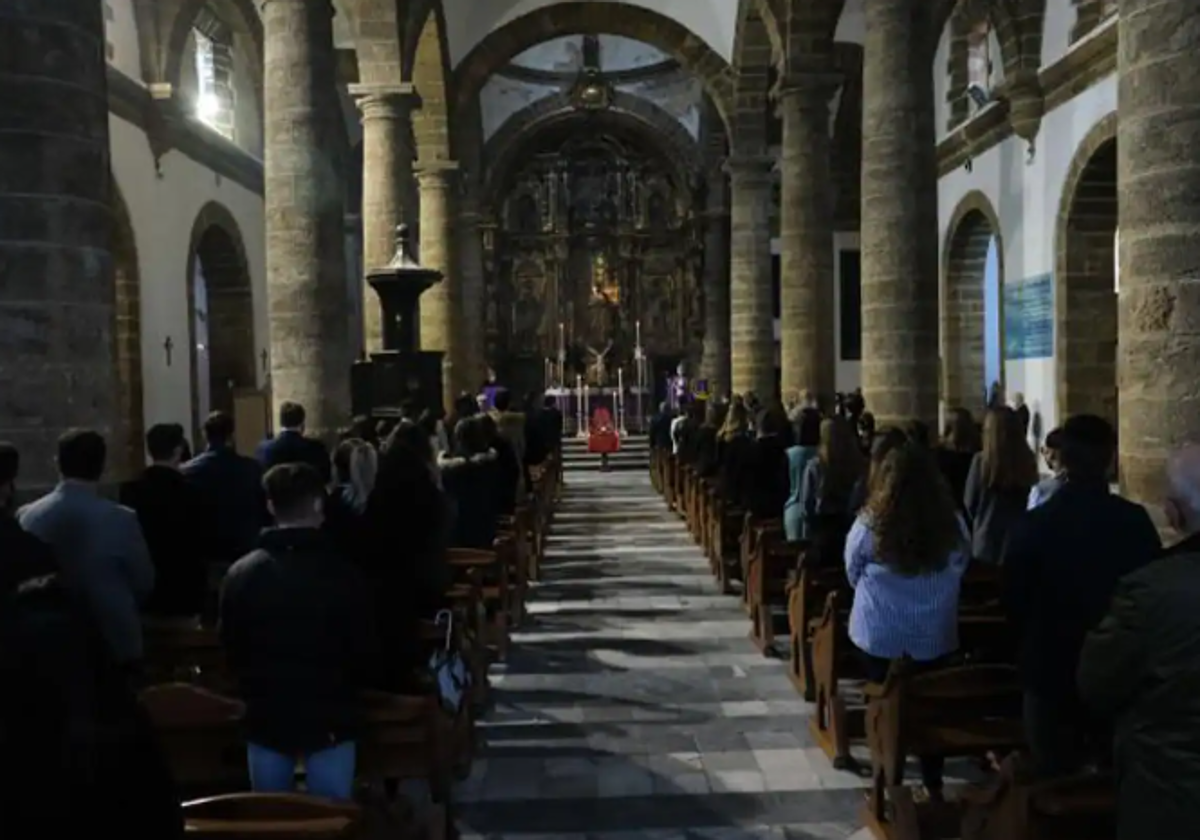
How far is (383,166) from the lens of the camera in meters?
17.2

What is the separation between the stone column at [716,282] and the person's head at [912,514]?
26617 mm

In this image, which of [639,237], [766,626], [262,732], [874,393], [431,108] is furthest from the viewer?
[639,237]

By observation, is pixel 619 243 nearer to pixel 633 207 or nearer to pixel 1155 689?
pixel 633 207

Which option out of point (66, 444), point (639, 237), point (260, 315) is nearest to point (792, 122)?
point (260, 315)

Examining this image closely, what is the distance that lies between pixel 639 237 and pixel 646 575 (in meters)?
22.9

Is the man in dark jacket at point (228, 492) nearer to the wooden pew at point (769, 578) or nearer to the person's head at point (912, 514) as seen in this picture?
the wooden pew at point (769, 578)

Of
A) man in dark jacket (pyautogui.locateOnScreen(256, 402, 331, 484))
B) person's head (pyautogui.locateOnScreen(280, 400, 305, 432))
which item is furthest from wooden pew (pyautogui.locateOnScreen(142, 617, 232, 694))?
person's head (pyautogui.locateOnScreen(280, 400, 305, 432))

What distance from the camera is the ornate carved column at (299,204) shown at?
10.9 m

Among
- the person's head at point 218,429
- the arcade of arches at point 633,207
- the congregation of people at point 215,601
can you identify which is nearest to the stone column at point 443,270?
the arcade of arches at point 633,207

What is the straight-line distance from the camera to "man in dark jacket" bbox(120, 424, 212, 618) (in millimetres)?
6043

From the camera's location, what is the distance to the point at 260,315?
2430 centimetres

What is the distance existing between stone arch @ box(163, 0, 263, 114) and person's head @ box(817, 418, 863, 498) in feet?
42.7

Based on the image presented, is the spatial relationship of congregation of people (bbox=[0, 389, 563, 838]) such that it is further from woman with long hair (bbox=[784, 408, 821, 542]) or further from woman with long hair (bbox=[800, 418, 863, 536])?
woman with long hair (bbox=[800, 418, 863, 536])

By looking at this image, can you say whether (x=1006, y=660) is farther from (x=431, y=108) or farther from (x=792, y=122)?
(x=431, y=108)
